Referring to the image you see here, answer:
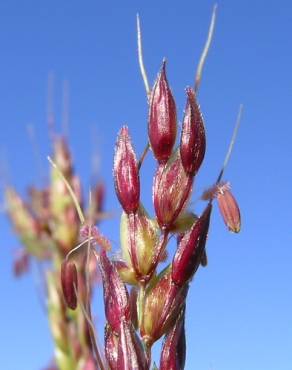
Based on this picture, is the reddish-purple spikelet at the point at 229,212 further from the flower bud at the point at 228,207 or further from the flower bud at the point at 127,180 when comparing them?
the flower bud at the point at 127,180

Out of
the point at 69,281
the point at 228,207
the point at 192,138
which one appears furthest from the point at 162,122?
the point at 69,281

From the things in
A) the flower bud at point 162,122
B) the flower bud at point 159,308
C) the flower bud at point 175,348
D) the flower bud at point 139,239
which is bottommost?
the flower bud at point 175,348

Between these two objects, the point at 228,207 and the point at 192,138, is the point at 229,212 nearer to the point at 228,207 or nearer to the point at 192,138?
the point at 228,207

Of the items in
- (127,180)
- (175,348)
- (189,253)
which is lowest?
(175,348)

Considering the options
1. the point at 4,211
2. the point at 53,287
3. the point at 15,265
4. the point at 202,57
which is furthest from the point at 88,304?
the point at 4,211

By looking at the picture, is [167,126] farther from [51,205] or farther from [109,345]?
[51,205]

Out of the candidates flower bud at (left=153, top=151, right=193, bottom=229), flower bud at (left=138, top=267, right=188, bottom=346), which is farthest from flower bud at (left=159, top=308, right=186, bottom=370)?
flower bud at (left=153, top=151, right=193, bottom=229)

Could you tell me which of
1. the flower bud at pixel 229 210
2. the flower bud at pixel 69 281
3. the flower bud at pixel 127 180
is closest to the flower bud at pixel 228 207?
the flower bud at pixel 229 210
